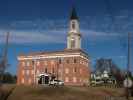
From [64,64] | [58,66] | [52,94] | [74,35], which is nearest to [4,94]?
[52,94]

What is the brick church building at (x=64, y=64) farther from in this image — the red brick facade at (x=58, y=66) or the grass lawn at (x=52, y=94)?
the grass lawn at (x=52, y=94)

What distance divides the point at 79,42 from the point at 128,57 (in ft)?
228

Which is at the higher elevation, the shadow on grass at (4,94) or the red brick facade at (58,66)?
the red brick facade at (58,66)

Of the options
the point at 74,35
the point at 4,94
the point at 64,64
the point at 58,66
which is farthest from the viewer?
the point at 74,35

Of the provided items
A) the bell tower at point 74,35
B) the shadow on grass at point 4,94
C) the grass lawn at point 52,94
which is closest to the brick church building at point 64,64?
the bell tower at point 74,35

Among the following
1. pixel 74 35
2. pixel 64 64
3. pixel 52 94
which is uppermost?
pixel 74 35

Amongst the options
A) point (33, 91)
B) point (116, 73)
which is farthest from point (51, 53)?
point (33, 91)

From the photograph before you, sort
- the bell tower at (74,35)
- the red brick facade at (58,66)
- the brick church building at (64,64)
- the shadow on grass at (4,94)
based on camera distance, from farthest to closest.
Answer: the bell tower at (74,35) < the brick church building at (64,64) < the red brick facade at (58,66) < the shadow on grass at (4,94)

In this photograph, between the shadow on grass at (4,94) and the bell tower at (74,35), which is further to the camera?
the bell tower at (74,35)

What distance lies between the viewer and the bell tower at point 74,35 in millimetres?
111062

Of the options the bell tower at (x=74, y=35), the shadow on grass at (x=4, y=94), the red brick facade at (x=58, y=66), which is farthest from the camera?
the bell tower at (x=74, y=35)

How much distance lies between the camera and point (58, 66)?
108m

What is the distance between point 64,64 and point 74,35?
11.2 metres

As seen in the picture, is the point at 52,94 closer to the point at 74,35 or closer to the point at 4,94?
the point at 4,94
